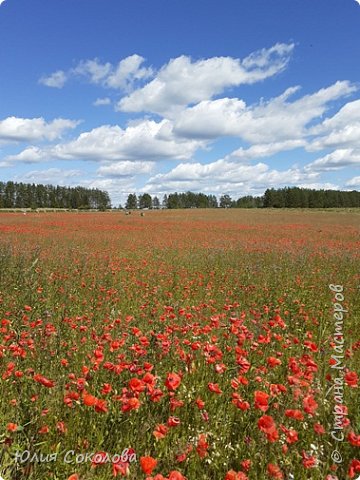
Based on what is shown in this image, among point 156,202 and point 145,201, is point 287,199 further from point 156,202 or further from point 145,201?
point 156,202

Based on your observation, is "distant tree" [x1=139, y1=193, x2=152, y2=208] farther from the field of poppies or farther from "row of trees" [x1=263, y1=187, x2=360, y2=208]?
the field of poppies

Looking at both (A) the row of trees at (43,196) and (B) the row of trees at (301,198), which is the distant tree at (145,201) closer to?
(A) the row of trees at (43,196)

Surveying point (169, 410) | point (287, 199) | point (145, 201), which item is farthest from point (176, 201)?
point (169, 410)

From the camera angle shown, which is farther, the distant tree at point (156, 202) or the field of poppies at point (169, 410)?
the distant tree at point (156, 202)

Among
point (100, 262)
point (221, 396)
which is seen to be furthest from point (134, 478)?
point (100, 262)

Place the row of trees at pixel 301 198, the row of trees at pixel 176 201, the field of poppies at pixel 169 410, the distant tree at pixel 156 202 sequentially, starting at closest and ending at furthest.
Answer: the field of poppies at pixel 169 410 → the row of trees at pixel 301 198 → the row of trees at pixel 176 201 → the distant tree at pixel 156 202

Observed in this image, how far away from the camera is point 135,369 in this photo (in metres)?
2.32

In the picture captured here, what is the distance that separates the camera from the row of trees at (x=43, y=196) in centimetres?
12131

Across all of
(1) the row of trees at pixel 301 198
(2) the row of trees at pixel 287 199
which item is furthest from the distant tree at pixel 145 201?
(1) the row of trees at pixel 301 198

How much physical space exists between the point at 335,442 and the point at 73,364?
8.08 ft

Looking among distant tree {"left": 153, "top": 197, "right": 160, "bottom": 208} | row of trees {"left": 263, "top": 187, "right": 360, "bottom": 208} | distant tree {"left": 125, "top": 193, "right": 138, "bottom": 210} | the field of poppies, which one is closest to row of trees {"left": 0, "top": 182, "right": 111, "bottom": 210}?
distant tree {"left": 125, "top": 193, "right": 138, "bottom": 210}

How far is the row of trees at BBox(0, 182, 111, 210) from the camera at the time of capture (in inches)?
4776

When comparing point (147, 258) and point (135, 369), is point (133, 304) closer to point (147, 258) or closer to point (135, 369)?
point (135, 369)

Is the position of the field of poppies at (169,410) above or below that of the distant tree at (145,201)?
below
